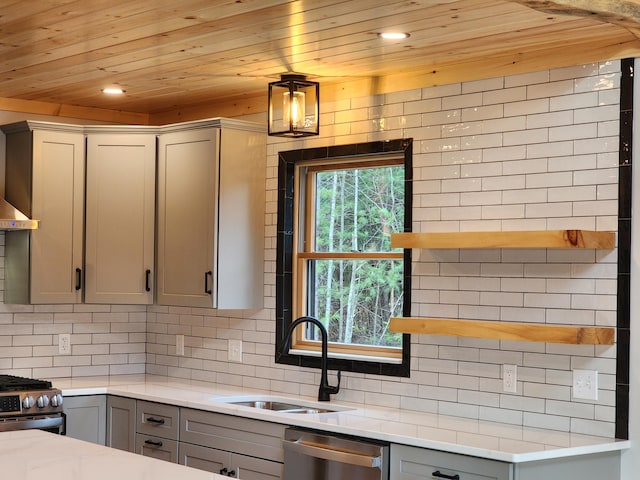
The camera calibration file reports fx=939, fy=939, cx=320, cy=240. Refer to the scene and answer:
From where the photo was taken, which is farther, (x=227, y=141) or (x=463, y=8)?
(x=227, y=141)

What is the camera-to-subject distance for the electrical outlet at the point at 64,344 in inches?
229

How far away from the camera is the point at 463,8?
11.4 ft

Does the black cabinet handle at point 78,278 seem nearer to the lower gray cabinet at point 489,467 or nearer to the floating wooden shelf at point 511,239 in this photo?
the floating wooden shelf at point 511,239

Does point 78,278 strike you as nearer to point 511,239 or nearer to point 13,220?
point 13,220

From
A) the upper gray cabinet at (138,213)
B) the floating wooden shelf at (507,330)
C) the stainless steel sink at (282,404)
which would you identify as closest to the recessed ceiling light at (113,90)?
the upper gray cabinet at (138,213)

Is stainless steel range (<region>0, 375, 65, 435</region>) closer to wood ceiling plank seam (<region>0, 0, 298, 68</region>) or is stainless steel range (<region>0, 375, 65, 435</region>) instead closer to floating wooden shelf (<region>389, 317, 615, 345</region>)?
wood ceiling plank seam (<region>0, 0, 298, 68</region>)

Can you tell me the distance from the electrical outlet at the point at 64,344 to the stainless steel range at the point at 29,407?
75 centimetres

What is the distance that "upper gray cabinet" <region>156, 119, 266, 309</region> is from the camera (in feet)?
17.0

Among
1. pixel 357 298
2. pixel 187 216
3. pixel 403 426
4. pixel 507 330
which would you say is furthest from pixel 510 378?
pixel 187 216

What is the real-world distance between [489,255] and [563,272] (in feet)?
1.26

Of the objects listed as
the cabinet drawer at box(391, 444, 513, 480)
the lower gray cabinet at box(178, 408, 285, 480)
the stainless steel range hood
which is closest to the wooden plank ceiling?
the stainless steel range hood

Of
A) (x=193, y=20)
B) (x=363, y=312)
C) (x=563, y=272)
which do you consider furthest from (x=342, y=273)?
(x=193, y=20)

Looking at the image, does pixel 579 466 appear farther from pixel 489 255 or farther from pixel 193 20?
pixel 193 20

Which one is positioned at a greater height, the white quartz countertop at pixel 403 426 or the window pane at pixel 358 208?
the window pane at pixel 358 208
